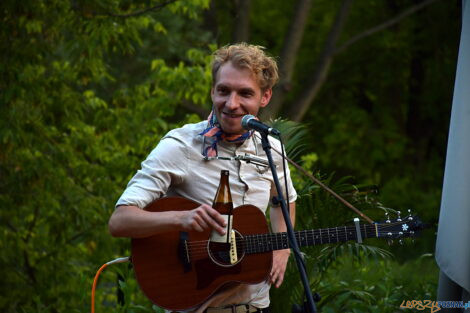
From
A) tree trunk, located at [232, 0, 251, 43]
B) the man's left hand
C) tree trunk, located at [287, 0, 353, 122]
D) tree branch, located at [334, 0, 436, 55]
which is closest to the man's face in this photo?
the man's left hand

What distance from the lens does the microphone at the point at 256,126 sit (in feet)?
10.1

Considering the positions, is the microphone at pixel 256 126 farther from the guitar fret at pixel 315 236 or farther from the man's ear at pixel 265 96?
the guitar fret at pixel 315 236

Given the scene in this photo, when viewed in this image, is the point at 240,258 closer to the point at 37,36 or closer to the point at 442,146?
the point at 37,36

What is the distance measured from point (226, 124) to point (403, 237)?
1.04 meters

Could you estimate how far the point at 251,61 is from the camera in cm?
344

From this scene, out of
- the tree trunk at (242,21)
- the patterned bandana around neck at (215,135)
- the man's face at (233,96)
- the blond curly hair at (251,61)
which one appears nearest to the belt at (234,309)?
the patterned bandana around neck at (215,135)

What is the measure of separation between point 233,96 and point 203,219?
2.19 feet

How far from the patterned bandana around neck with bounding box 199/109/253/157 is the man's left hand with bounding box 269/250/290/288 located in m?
0.63

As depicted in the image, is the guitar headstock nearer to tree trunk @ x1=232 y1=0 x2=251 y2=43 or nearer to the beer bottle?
the beer bottle

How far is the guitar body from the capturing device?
3342mm

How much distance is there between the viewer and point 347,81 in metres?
19.8

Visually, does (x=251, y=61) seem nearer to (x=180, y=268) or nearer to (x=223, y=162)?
(x=223, y=162)

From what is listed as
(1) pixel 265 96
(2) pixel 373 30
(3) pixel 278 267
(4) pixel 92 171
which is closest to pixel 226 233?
(3) pixel 278 267

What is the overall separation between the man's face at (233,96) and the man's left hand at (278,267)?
0.66 metres
